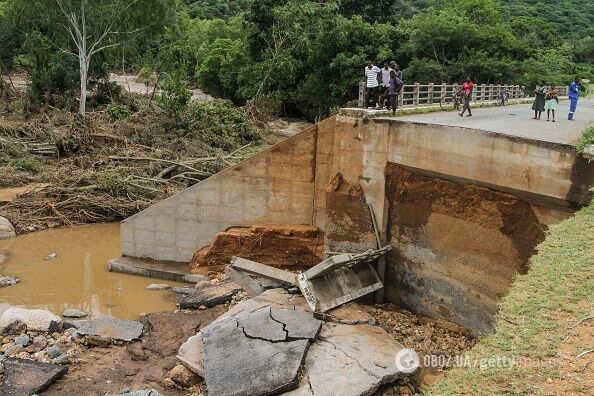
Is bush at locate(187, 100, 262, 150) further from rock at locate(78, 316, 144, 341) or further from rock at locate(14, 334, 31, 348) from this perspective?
rock at locate(14, 334, 31, 348)

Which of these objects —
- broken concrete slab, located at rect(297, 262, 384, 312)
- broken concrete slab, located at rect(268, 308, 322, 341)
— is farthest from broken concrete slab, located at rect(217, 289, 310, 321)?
broken concrete slab, located at rect(268, 308, 322, 341)

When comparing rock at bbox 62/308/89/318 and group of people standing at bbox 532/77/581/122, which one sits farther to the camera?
group of people standing at bbox 532/77/581/122

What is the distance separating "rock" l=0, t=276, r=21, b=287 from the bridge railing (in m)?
9.70

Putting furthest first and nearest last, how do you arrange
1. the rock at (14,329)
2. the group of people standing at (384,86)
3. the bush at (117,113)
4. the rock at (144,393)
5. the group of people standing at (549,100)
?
the bush at (117,113)
the group of people standing at (549,100)
the group of people standing at (384,86)
the rock at (14,329)
the rock at (144,393)

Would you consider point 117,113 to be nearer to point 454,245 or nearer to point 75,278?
point 75,278

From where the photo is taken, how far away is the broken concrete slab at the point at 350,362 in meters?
8.25

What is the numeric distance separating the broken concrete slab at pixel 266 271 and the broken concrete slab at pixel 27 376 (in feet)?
14.1

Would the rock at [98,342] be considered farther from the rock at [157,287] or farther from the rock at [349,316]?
the rock at [349,316]

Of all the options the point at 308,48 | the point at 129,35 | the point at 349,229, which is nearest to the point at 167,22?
the point at 129,35

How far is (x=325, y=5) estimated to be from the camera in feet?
111

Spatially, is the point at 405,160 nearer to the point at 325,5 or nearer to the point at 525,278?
the point at 525,278

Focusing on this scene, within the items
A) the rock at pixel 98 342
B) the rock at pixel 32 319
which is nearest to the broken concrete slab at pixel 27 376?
the rock at pixel 98 342

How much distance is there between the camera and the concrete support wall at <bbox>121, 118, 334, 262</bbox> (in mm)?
13945

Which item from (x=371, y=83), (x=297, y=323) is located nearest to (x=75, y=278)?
(x=297, y=323)
